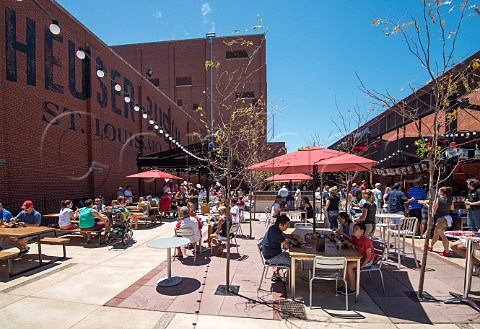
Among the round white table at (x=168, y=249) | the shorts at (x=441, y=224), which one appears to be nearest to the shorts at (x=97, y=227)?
the round white table at (x=168, y=249)

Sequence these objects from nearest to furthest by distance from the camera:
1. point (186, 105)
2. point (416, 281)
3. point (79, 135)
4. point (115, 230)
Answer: point (416, 281) < point (115, 230) < point (79, 135) < point (186, 105)

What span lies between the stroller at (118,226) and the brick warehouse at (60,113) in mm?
4346

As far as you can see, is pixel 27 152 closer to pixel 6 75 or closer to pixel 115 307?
pixel 6 75

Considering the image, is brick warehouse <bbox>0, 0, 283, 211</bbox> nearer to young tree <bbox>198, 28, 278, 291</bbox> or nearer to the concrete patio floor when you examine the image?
young tree <bbox>198, 28, 278, 291</bbox>

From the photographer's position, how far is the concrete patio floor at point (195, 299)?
13.0 feet

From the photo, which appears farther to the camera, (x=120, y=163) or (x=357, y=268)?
(x=120, y=163)

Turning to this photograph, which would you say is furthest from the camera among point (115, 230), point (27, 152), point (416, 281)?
point (27, 152)

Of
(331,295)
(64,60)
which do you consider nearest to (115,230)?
(331,295)

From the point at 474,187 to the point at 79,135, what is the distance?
15699 mm

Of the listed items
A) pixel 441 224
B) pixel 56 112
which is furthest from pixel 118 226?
pixel 441 224

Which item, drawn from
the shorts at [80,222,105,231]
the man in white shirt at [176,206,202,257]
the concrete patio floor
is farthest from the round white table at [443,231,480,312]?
the shorts at [80,222,105,231]

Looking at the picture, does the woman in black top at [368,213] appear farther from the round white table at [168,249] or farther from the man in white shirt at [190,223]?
the round white table at [168,249]

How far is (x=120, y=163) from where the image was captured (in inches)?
699

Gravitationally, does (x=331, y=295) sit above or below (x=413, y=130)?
below
